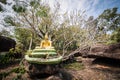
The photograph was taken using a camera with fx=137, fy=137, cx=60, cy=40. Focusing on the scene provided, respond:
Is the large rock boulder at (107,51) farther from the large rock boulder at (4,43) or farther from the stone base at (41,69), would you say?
the large rock boulder at (4,43)

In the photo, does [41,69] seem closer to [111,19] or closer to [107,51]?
[107,51]

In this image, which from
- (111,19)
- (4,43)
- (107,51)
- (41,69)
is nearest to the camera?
(41,69)

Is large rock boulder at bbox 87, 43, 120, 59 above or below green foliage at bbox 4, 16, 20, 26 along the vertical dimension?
below

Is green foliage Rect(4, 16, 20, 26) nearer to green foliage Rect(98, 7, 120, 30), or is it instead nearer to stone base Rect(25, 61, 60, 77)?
stone base Rect(25, 61, 60, 77)

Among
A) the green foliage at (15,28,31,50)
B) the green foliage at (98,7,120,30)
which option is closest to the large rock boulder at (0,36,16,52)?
the green foliage at (15,28,31,50)

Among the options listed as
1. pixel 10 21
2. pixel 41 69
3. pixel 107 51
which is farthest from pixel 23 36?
pixel 41 69

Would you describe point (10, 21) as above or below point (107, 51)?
above

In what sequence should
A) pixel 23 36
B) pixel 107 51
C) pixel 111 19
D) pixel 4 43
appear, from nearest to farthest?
pixel 107 51, pixel 4 43, pixel 23 36, pixel 111 19

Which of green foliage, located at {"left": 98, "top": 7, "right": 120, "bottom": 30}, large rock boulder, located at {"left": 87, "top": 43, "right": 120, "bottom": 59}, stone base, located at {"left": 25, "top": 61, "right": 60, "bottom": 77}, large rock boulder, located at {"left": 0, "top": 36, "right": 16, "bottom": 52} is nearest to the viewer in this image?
stone base, located at {"left": 25, "top": 61, "right": 60, "bottom": 77}

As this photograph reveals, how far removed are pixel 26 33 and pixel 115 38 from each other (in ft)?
45.4

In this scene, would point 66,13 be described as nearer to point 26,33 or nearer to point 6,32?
point 26,33

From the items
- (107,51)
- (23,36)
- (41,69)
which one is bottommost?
(41,69)

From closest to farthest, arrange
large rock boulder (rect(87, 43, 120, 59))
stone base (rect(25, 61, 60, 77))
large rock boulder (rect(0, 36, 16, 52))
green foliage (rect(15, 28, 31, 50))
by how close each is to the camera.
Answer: stone base (rect(25, 61, 60, 77))
large rock boulder (rect(87, 43, 120, 59))
large rock boulder (rect(0, 36, 16, 52))
green foliage (rect(15, 28, 31, 50))

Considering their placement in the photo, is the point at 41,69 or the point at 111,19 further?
the point at 111,19
